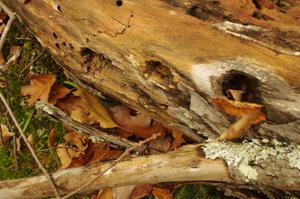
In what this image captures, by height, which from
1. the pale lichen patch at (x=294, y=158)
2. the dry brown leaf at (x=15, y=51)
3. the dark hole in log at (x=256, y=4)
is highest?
the dark hole in log at (x=256, y=4)

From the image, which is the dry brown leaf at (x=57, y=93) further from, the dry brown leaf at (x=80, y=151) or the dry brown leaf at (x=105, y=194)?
the dry brown leaf at (x=105, y=194)

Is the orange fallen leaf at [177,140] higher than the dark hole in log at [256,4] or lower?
lower

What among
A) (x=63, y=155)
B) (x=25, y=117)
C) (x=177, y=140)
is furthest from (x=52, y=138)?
(x=177, y=140)

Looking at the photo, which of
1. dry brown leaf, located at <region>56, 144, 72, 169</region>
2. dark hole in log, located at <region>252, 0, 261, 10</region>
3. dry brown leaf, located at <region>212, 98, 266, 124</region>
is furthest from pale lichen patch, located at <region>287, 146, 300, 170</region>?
dry brown leaf, located at <region>56, 144, 72, 169</region>

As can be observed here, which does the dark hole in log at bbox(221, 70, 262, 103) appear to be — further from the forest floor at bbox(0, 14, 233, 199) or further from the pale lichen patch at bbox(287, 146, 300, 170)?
the forest floor at bbox(0, 14, 233, 199)

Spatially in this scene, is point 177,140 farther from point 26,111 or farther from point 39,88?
point 26,111

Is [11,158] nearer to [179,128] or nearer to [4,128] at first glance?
[4,128]

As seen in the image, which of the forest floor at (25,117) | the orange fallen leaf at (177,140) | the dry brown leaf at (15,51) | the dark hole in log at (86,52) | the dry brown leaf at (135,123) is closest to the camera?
the dark hole in log at (86,52)

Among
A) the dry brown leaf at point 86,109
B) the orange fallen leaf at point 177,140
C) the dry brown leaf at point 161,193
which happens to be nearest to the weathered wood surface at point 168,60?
the orange fallen leaf at point 177,140
